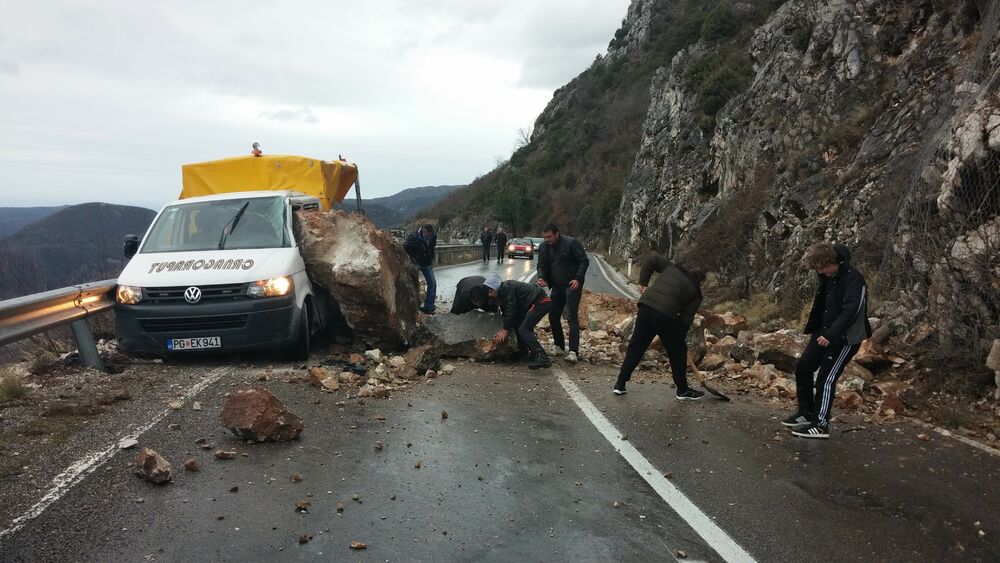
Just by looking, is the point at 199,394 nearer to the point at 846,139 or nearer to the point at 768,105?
the point at 846,139

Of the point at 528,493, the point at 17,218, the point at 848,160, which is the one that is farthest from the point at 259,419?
the point at 17,218

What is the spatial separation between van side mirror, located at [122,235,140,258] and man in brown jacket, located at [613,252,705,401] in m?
6.11

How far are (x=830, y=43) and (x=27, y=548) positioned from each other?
19210 millimetres

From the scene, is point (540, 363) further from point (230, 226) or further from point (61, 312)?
point (61, 312)

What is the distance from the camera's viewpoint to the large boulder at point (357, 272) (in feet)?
26.7

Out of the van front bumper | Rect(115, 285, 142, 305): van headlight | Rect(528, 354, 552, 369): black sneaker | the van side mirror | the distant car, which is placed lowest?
the distant car

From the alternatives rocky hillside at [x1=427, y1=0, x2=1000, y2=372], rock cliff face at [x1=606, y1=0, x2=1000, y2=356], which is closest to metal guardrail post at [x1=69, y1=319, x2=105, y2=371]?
rocky hillside at [x1=427, y1=0, x2=1000, y2=372]

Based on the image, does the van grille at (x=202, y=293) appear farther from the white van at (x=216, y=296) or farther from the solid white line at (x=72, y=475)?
the solid white line at (x=72, y=475)

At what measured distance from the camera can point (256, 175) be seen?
33.4 feet

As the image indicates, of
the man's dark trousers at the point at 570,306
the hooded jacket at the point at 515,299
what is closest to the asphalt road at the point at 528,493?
the hooded jacket at the point at 515,299

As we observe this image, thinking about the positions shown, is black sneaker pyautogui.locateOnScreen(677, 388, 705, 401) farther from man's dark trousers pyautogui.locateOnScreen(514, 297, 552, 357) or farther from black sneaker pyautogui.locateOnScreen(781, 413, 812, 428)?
man's dark trousers pyautogui.locateOnScreen(514, 297, 552, 357)

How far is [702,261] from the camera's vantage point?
18.1 m

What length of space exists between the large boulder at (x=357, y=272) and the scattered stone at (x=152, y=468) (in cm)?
404

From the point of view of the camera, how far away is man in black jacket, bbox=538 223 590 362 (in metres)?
8.89
